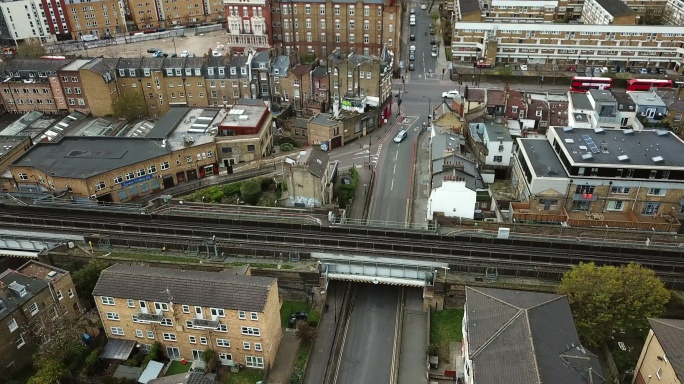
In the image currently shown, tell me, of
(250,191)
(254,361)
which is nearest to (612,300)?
(254,361)

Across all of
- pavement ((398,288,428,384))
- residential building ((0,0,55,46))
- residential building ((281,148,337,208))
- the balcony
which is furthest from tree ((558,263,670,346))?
residential building ((0,0,55,46))

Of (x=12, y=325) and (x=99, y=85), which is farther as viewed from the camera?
(x=99, y=85)

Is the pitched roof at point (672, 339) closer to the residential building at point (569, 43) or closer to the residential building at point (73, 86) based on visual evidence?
the residential building at point (569, 43)

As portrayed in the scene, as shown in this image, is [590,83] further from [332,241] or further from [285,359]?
[285,359]

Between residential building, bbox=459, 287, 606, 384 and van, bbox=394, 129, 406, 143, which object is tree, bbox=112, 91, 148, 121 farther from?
residential building, bbox=459, 287, 606, 384

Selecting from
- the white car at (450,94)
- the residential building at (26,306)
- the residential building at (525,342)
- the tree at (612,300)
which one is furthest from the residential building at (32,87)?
the tree at (612,300)

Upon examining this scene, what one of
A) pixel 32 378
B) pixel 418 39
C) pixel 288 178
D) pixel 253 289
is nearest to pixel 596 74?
pixel 418 39
